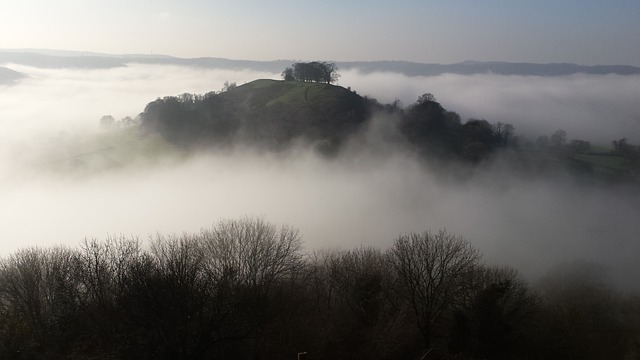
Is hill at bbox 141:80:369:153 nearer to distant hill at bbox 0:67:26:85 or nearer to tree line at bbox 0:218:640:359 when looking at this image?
tree line at bbox 0:218:640:359

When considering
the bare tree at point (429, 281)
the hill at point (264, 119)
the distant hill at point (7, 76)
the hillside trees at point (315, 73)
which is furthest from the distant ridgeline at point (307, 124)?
the distant hill at point (7, 76)

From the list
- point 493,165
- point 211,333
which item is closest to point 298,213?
point 493,165

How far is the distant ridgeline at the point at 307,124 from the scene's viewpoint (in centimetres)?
10256

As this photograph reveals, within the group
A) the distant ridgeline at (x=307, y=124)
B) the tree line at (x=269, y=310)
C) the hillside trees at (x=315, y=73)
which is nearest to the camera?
the tree line at (x=269, y=310)

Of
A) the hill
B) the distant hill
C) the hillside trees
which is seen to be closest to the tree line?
the hill

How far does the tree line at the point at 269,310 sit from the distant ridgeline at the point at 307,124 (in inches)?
2677

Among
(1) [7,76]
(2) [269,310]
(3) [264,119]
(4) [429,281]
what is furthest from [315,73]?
(1) [7,76]

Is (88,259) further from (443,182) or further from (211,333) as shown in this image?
(443,182)

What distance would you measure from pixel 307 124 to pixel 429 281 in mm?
79706

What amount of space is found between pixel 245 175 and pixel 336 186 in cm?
2190

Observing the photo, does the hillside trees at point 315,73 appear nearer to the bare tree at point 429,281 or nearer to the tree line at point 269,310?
the tree line at point 269,310

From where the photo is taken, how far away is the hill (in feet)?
334

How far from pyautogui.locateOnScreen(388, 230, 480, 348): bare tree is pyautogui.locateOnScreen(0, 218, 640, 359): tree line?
0.12 m

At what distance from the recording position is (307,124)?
107250 mm
